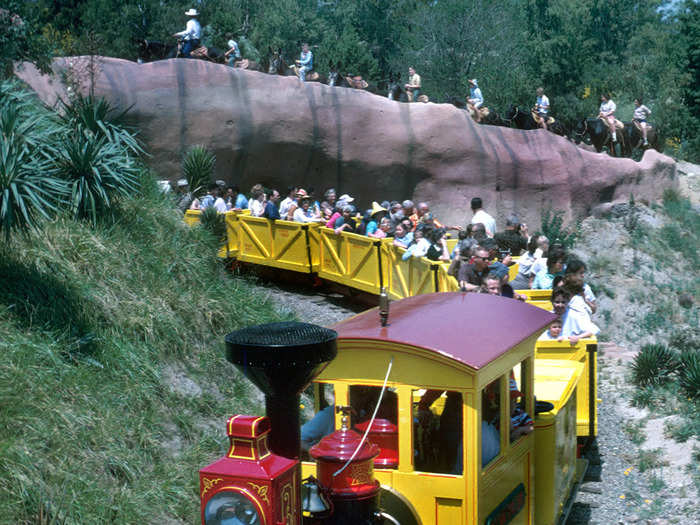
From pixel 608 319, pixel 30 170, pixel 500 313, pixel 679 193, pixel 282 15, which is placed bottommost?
pixel 608 319

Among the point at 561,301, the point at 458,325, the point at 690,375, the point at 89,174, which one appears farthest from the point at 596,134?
the point at 458,325

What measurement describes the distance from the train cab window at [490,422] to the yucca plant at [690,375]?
6263 millimetres

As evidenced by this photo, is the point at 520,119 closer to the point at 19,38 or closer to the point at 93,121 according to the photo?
the point at 93,121

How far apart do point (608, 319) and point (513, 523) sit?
14.2 meters

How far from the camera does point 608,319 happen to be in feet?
64.7

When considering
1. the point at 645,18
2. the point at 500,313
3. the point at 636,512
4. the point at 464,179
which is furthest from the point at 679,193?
the point at 645,18

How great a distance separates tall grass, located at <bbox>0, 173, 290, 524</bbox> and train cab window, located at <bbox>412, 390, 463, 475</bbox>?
7.77ft

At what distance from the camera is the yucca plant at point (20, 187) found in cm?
808

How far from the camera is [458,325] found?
5.95 meters

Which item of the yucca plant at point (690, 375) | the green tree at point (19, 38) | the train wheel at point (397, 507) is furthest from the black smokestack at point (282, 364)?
the yucca plant at point (690, 375)

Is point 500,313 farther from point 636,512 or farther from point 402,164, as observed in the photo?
point 402,164

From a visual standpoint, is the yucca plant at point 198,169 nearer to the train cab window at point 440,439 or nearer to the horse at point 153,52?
the horse at point 153,52

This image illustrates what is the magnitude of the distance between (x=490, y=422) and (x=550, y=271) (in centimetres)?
579

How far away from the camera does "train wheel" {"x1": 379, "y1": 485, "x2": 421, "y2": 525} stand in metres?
5.44
